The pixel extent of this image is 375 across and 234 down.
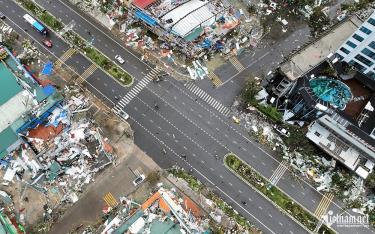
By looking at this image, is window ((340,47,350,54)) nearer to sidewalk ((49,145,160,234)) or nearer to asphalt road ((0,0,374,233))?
asphalt road ((0,0,374,233))

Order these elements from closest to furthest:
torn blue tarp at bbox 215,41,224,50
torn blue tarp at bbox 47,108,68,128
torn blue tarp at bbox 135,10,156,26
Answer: torn blue tarp at bbox 47,108,68,128
torn blue tarp at bbox 135,10,156,26
torn blue tarp at bbox 215,41,224,50

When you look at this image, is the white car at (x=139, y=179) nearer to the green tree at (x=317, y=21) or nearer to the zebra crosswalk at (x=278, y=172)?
the zebra crosswalk at (x=278, y=172)

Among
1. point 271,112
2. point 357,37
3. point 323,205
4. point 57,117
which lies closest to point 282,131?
point 271,112

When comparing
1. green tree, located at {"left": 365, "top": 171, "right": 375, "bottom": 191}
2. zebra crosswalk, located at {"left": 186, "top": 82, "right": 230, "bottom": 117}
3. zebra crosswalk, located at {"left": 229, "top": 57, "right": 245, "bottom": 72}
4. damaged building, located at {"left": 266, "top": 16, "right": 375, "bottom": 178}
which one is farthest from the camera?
zebra crosswalk, located at {"left": 229, "top": 57, "right": 245, "bottom": 72}

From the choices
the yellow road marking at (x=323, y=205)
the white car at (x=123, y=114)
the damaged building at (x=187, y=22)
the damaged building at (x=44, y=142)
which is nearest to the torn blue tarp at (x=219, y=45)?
the damaged building at (x=187, y=22)

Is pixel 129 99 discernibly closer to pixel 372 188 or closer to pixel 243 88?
pixel 243 88

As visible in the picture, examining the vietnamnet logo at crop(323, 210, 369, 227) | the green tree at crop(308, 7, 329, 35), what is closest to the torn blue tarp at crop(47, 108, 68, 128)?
the vietnamnet logo at crop(323, 210, 369, 227)

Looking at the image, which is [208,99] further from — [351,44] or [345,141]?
[351,44]

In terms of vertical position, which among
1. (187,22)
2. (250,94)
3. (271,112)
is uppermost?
(187,22)
